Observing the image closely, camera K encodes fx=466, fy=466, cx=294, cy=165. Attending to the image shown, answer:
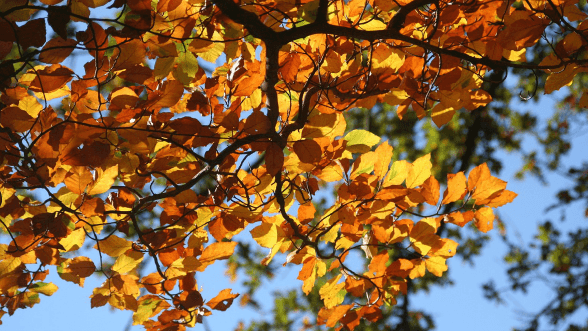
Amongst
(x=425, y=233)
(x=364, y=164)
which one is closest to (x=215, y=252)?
(x=364, y=164)

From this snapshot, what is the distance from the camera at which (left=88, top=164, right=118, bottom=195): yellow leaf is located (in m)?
1.35

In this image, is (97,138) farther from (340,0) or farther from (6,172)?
(340,0)

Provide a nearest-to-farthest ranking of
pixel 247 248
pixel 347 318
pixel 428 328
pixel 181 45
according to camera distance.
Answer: pixel 181 45 < pixel 347 318 < pixel 428 328 < pixel 247 248

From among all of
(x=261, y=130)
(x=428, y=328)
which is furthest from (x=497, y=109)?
(x=261, y=130)

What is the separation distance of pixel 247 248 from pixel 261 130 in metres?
5.63

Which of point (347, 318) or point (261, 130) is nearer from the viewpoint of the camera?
point (261, 130)

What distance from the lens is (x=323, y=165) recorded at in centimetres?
156

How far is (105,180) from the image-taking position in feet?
4.45

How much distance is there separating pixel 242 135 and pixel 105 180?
0.43 meters

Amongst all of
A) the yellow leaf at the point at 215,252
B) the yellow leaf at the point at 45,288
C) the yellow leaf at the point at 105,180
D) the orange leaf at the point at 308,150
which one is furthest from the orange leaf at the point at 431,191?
the yellow leaf at the point at 45,288

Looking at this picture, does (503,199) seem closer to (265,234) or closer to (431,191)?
(431,191)

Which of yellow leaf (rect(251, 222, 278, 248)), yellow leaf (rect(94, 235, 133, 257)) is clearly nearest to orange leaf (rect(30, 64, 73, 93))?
yellow leaf (rect(94, 235, 133, 257))

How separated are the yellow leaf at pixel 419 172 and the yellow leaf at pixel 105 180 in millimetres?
896

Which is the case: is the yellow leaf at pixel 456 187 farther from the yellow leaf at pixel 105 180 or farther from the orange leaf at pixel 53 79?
the orange leaf at pixel 53 79
